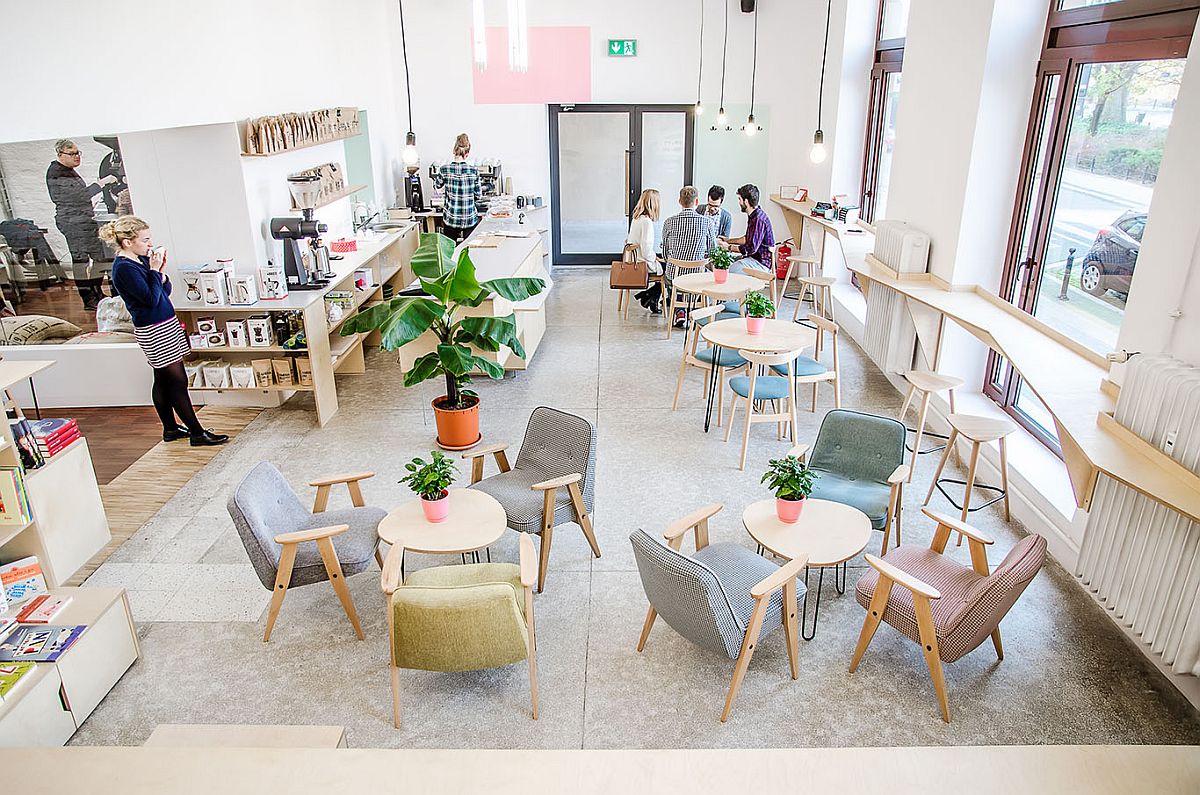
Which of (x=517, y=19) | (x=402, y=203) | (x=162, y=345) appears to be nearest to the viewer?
(x=517, y=19)

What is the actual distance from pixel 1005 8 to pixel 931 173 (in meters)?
1.44

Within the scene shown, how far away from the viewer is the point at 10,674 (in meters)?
3.45

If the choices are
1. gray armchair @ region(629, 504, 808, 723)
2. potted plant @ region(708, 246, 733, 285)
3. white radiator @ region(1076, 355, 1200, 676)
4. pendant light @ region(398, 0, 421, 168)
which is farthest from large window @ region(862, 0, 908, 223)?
gray armchair @ region(629, 504, 808, 723)

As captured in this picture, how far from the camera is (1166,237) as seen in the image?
13.5 feet

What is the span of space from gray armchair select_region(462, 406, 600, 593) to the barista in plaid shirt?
20.2ft

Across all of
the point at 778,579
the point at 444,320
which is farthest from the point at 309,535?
the point at 444,320

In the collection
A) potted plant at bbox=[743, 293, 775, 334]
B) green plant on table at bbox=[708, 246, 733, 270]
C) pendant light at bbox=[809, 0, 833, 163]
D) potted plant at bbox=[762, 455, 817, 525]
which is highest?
pendant light at bbox=[809, 0, 833, 163]

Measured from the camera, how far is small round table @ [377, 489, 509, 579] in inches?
162

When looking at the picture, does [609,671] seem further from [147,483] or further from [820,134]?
[820,134]

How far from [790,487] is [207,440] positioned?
4791 mm

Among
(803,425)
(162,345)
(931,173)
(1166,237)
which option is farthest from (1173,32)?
(162,345)

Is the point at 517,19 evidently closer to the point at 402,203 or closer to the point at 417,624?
the point at 417,624

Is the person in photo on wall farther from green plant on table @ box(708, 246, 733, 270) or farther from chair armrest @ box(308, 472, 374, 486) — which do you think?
green plant on table @ box(708, 246, 733, 270)

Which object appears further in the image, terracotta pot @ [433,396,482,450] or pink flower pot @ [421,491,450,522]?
terracotta pot @ [433,396,482,450]
